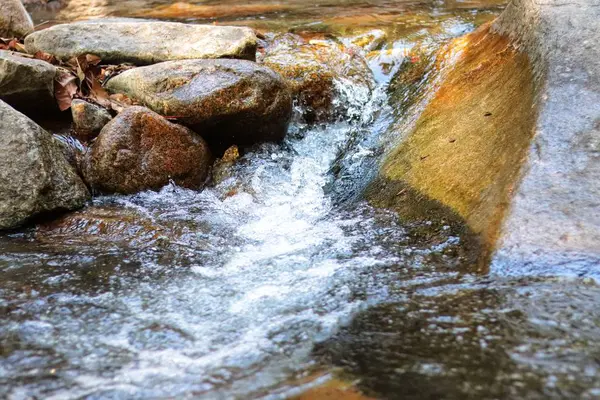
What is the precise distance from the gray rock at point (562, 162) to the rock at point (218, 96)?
82.6 inches

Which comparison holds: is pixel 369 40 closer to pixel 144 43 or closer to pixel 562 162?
pixel 144 43

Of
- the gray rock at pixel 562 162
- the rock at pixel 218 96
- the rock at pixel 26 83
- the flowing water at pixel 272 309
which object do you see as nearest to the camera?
the flowing water at pixel 272 309

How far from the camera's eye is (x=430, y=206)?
Result: 2893 mm

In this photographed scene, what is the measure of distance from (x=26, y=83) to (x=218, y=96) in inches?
60.6

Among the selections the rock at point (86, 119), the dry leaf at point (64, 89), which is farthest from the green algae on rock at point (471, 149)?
the dry leaf at point (64, 89)

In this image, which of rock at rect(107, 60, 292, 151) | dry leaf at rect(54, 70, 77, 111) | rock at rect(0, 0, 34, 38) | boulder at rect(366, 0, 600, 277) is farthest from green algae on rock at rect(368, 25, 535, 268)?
rock at rect(0, 0, 34, 38)

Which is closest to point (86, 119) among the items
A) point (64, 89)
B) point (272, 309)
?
point (64, 89)

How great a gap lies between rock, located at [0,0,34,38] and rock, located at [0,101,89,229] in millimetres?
2918

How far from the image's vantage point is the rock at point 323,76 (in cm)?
529

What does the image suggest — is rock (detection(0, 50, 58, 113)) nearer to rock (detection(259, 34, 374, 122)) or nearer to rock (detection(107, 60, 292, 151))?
rock (detection(107, 60, 292, 151))

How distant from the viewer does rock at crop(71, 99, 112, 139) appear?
4.21 meters

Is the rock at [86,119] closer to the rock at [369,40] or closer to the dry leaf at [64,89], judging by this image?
the dry leaf at [64,89]

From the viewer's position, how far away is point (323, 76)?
5.36 meters

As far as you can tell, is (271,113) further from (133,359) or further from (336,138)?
(133,359)
